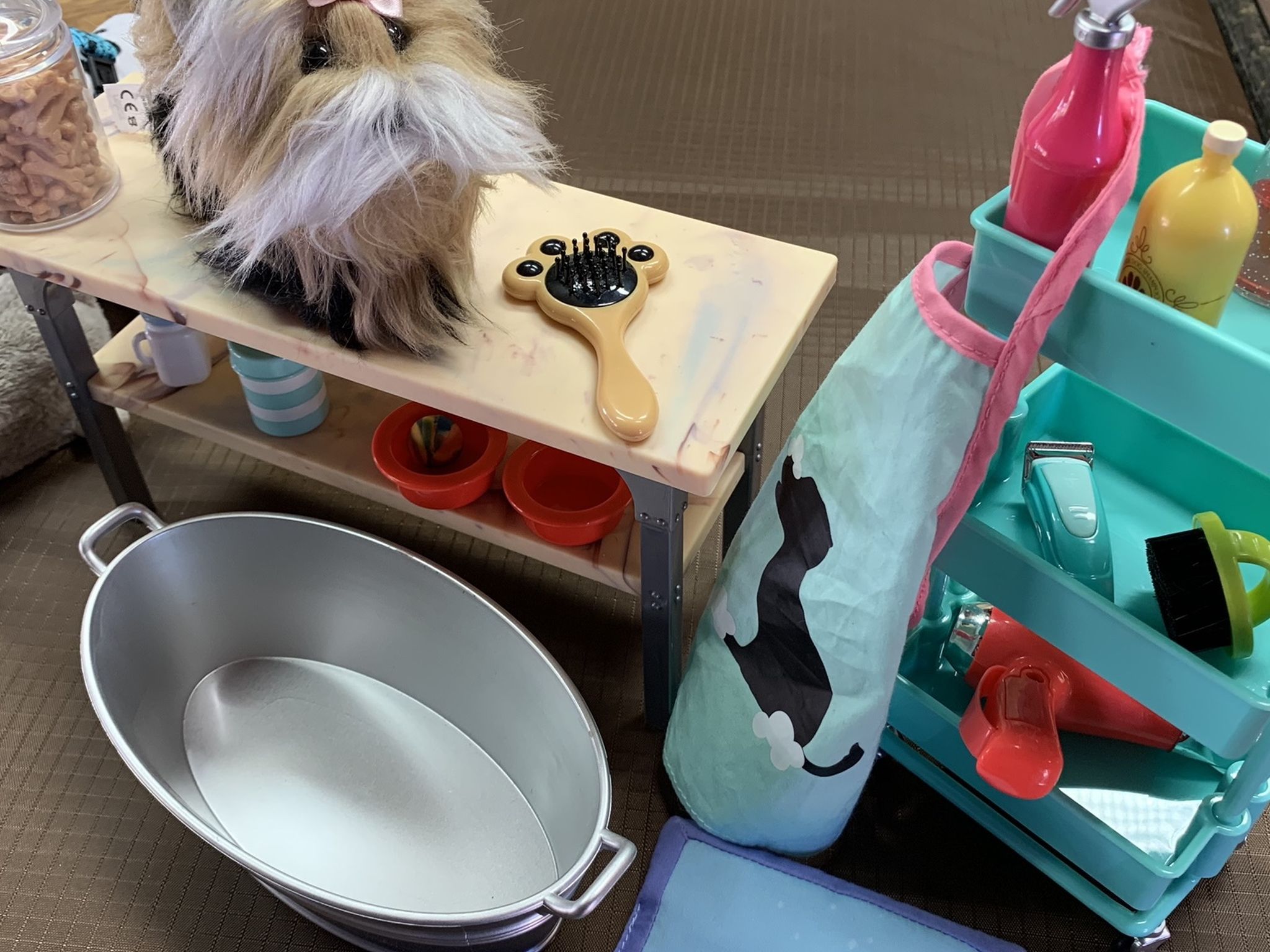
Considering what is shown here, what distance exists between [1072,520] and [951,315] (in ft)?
0.59

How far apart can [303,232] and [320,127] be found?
0.10 m

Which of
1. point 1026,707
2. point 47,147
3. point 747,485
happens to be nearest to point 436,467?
point 747,485

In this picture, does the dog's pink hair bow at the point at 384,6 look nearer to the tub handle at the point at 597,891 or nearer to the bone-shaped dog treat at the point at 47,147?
the bone-shaped dog treat at the point at 47,147

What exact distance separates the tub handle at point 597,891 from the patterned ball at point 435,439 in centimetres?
37

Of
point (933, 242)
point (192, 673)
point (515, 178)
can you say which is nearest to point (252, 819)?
point (192, 673)

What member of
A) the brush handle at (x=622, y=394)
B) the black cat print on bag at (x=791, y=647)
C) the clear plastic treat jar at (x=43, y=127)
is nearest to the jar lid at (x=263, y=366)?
the clear plastic treat jar at (x=43, y=127)

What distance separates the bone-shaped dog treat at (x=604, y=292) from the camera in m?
0.77

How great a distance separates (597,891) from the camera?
0.68 m

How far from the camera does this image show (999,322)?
0.68 metres

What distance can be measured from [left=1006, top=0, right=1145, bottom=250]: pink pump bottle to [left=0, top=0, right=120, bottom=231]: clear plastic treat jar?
2.38 feet

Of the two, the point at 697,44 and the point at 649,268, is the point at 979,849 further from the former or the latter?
the point at 697,44

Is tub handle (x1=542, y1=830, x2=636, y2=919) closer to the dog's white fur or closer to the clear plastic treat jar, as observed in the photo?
the dog's white fur

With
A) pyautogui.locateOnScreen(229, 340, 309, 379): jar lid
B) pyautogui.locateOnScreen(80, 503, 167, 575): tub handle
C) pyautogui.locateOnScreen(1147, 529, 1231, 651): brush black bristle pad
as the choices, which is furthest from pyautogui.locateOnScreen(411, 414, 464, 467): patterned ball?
pyautogui.locateOnScreen(1147, 529, 1231, 651): brush black bristle pad

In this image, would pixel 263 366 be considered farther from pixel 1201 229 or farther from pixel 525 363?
pixel 1201 229
